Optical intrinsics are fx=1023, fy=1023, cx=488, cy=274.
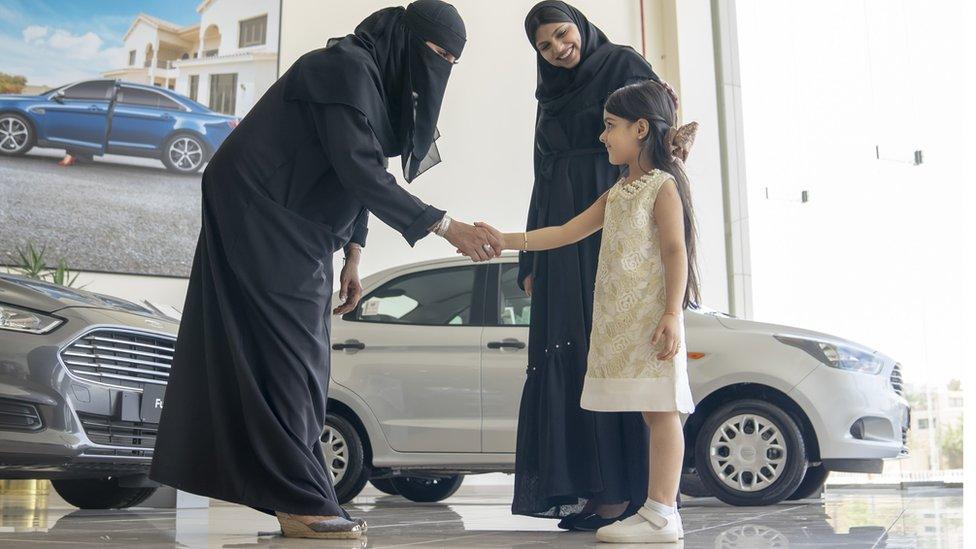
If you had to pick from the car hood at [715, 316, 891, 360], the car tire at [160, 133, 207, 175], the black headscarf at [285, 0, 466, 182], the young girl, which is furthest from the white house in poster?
the young girl

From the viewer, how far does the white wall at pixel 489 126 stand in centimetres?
829

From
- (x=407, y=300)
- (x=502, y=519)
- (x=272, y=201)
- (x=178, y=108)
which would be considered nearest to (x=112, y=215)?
(x=178, y=108)

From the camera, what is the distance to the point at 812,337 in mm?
4988

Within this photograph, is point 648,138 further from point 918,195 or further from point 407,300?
point 918,195

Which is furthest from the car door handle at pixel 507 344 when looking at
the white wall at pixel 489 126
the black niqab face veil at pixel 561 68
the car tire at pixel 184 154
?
the car tire at pixel 184 154

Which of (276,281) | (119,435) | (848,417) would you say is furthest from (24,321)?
(848,417)

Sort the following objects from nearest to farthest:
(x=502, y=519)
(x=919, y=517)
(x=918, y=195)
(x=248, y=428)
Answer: (x=248, y=428) → (x=919, y=517) → (x=502, y=519) → (x=918, y=195)

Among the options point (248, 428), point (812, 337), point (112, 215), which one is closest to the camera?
point (248, 428)

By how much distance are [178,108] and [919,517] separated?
6144mm

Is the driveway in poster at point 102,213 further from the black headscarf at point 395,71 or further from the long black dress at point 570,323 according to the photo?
the black headscarf at point 395,71

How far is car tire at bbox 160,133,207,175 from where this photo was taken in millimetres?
7727

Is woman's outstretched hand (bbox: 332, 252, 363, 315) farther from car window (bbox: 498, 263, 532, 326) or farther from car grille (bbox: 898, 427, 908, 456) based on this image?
car grille (bbox: 898, 427, 908, 456)

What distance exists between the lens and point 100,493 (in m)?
4.80

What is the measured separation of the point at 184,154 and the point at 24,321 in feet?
13.9
